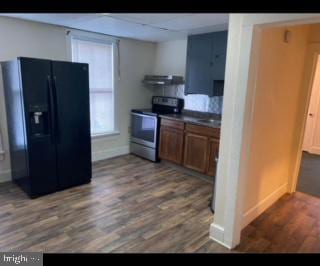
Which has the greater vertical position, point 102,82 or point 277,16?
point 277,16

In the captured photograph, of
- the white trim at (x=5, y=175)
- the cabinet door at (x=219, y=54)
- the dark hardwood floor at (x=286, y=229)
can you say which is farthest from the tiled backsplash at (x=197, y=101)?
the white trim at (x=5, y=175)

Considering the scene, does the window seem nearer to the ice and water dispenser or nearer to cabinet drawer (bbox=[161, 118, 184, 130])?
cabinet drawer (bbox=[161, 118, 184, 130])

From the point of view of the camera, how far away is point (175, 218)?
8.81ft

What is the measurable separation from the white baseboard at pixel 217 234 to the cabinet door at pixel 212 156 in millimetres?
1307

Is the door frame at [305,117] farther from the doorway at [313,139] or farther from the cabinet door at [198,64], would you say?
the cabinet door at [198,64]

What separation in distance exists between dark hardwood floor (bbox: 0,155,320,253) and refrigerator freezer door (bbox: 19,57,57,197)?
9.5 inches

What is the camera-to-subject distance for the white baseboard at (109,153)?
4.50 m

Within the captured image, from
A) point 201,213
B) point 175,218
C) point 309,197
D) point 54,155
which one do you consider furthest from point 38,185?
point 309,197

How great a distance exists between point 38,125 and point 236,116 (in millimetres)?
2343

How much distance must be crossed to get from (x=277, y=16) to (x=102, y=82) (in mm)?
3339

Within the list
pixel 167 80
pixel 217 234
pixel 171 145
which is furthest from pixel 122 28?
pixel 217 234

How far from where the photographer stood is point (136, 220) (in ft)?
8.60

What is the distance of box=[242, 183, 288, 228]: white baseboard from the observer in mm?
2590

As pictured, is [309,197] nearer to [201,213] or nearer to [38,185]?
[201,213]
